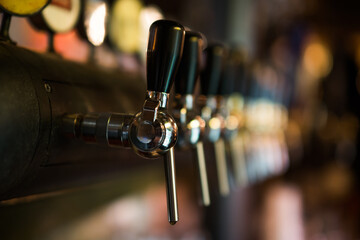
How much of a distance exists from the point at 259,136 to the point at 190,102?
2.98 feet

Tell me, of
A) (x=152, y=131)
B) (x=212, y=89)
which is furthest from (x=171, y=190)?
(x=212, y=89)

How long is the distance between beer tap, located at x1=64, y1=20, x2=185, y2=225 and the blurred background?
27cm

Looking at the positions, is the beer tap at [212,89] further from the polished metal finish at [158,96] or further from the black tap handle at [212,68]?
the polished metal finish at [158,96]

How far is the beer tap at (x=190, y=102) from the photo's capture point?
29.4 inches

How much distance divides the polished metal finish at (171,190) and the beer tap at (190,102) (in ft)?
0.40

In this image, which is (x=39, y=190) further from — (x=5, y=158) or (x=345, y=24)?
(x=345, y=24)

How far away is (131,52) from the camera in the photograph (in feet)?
4.15

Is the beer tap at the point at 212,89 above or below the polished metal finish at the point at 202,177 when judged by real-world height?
above

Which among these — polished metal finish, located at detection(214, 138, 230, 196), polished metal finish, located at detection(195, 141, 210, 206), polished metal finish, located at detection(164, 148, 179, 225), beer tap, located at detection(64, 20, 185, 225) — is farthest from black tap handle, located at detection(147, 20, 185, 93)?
polished metal finish, located at detection(214, 138, 230, 196)

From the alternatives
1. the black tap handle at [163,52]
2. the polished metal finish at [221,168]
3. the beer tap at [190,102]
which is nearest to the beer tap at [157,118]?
the black tap handle at [163,52]

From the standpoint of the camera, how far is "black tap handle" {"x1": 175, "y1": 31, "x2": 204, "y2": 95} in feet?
2.44

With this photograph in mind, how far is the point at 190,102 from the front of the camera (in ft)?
2.66

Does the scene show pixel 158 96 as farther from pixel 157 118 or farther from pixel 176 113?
pixel 176 113

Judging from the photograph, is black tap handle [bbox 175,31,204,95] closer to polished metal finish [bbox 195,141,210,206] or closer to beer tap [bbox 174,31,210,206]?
beer tap [bbox 174,31,210,206]
